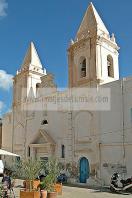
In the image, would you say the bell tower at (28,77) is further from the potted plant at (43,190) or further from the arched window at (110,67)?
the potted plant at (43,190)

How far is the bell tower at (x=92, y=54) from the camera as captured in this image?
23797 mm

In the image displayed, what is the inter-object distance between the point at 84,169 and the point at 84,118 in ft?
12.3

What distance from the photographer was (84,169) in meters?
23.2

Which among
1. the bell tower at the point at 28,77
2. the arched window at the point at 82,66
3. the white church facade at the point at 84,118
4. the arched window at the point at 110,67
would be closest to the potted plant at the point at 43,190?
the white church facade at the point at 84,118

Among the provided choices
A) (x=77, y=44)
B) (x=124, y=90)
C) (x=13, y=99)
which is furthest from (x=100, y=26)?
(x=13, y=99)

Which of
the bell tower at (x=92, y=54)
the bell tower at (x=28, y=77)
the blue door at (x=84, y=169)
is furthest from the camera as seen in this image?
the bell tower at (x=28, y=77)

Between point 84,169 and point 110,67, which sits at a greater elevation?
point 110,67

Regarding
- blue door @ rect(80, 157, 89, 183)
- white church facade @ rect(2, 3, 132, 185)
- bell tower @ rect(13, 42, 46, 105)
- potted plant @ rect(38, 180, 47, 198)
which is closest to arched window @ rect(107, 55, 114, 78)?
white church facade @ rect(2, 3, 132, 185)

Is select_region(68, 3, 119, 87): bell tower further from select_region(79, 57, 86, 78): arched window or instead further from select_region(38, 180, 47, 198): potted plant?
select_region(38, 180, 47, 198): potted plant

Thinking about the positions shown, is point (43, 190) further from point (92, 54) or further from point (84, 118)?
point (92, 54)

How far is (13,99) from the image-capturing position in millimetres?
33156

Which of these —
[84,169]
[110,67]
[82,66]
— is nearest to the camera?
[84,169]

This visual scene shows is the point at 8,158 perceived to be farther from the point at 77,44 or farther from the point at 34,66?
the point at 77,44

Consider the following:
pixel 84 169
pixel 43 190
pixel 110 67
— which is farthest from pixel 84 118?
pixel 43 190
